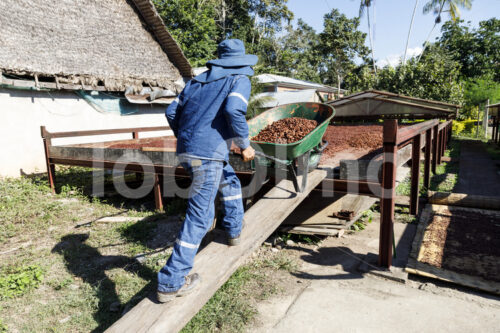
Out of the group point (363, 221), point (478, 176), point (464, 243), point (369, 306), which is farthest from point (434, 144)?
point (369, 306)

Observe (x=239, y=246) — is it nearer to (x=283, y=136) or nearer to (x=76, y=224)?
(x=283, y=136)

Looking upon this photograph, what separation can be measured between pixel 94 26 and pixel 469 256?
475 inches

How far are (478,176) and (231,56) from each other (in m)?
8.74

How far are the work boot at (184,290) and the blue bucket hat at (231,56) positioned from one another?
5.27 feet

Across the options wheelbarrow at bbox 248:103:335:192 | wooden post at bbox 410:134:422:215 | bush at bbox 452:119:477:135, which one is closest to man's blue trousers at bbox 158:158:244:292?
wheelbarrow at bbox 248:103:335:192

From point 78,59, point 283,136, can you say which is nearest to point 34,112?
point 78,59

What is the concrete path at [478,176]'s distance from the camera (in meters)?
6.97

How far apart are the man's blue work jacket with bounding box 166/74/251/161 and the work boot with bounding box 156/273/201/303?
0.88 meters

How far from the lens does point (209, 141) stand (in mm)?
2383

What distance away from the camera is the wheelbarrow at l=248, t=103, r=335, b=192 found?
10.2ft

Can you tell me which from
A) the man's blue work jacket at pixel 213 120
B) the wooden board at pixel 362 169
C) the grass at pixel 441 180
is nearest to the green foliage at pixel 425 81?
the grass at pixel 441 180

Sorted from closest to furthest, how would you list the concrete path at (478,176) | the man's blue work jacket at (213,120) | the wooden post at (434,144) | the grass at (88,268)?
the man's blue work jacket at (213,120), the grass at (88,268), the concrete path at (478,176), the wooden post at (434,144)

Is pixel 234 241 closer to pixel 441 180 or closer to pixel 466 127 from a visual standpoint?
pixel 441 180

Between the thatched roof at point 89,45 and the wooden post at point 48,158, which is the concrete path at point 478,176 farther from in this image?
the thatched roof at point 89,45
